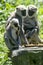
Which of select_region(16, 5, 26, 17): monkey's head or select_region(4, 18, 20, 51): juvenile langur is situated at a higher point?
select_region(16, 5, 26, 17): monkey's head

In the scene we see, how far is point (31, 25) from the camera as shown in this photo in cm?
1060

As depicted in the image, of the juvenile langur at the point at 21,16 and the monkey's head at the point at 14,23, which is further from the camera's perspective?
the juvenile langur at the point at 21,16

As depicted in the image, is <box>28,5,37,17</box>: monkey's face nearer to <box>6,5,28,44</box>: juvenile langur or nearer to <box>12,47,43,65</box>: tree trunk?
<box>6,5,28,44</box>: juvenile langur

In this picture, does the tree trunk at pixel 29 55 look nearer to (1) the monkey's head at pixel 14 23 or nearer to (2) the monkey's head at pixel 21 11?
(1) the monkey's head at pixel 14 23

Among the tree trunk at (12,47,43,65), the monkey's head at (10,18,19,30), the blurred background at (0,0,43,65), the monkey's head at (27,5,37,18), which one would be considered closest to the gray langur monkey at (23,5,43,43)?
the monkey's head at (27,5,37,18)

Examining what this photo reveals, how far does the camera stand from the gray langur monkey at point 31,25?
10.3 metres

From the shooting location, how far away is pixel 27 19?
10547mm

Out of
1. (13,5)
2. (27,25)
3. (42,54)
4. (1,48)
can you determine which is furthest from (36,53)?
(13,5)

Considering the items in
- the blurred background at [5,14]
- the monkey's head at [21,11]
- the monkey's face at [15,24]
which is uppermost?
the monkey's head at [21,11]

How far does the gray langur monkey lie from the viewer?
10.3 metres

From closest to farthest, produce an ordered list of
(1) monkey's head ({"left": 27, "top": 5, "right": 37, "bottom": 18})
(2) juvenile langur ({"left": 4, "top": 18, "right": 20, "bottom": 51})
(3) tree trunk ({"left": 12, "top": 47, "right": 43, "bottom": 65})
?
(3) tree trunk ({"left": 12, "top": 47, "right": 43, "bottom": 65}) < (2) juvenile langur ({"left": 4, "top": 18, "right": 20, "bottom": 51}) < (1) monkey's head ({"left": 27, "top": 5, "right": 37, "bottom": 18})

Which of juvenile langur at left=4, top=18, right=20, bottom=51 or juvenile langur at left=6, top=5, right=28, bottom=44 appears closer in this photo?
juvenile langur at left=4, top=18, right=20, bottom=51

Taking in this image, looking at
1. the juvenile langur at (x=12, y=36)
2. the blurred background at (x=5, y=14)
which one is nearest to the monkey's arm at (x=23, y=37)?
the juvenile langur at (x=12, y=36)

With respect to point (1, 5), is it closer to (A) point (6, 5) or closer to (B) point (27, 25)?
(A) point (6, 5)
